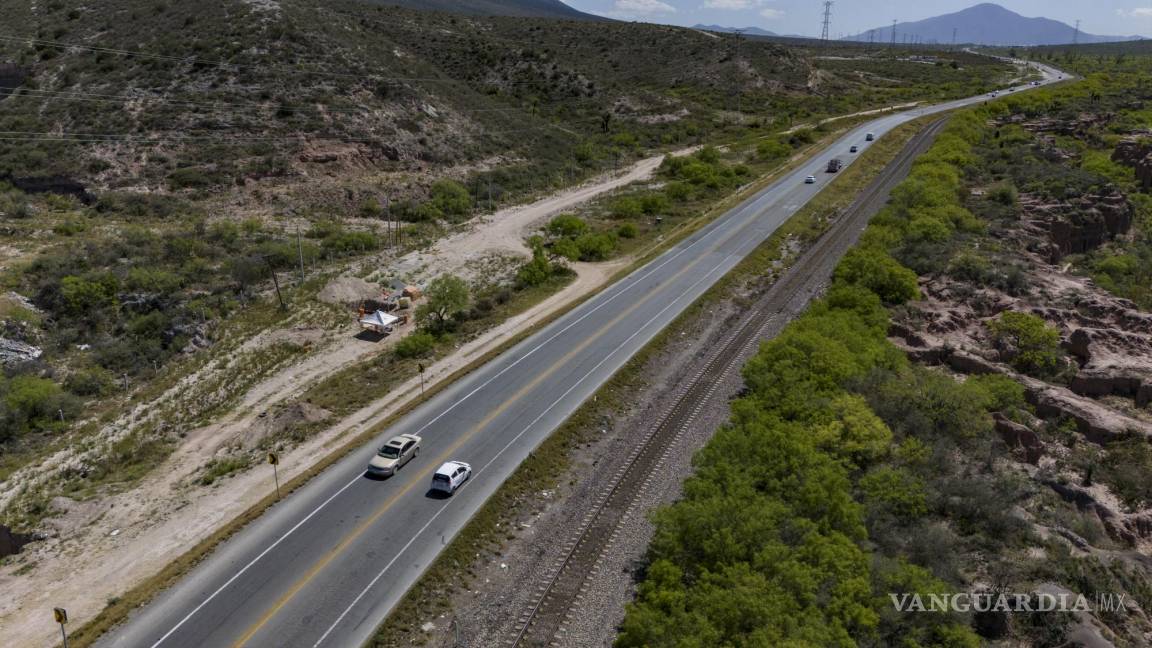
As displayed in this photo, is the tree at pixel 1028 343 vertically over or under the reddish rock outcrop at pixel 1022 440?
over

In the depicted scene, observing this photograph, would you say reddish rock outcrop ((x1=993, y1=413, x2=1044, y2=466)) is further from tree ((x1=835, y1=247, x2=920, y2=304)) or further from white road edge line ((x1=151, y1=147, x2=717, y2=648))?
white road edge line ((x1=151, y1=147, x2=717, y2=648))

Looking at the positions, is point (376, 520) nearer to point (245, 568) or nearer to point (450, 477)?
point (450, 477)

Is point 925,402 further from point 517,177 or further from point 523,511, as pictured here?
point 517,177

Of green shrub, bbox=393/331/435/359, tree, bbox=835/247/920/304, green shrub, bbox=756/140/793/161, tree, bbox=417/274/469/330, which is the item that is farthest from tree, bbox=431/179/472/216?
green shrub, bbox=756/140/793/161

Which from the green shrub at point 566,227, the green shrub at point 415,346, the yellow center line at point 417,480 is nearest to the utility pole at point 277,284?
the green shrub at point 415,346

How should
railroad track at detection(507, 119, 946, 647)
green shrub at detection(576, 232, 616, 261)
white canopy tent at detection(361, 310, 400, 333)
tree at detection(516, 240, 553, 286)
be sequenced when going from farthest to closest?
green shrub at detection(576, 232, 616, 261) → tree at detection(516, 240, 553, 286) → white canopy tent at detection(361, 310, 400, 333) → railroad track at detection(507, 119, 946, 647)

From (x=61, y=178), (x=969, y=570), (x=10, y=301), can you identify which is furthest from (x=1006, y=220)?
(x=61, y=178)

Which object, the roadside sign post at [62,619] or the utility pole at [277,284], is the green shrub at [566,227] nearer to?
the utility pole at [277,284]
